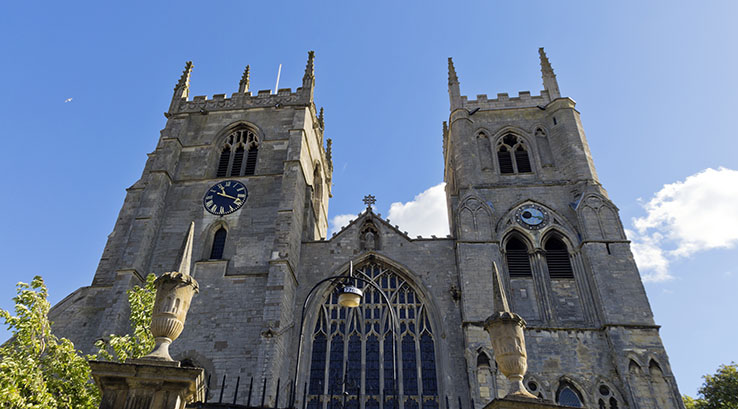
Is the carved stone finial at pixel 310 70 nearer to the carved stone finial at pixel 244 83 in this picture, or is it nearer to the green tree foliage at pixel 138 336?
the carved stone finial at pixel 244 83

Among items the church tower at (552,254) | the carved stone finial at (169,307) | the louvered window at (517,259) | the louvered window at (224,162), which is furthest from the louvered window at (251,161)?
the carved stone finial at (169,307)

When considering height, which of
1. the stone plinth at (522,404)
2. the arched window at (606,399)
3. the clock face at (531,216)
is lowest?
the stone plinth at (522,404)

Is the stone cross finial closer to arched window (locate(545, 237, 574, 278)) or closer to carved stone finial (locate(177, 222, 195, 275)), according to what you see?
arched window (locate(545, 237, 574, 278))

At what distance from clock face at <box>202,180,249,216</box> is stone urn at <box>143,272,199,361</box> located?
1405cm

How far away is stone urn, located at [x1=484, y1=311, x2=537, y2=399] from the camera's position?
19.6 ft

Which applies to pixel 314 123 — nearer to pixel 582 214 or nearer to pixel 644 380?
pixel 582 214

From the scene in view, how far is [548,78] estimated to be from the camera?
23594 mm

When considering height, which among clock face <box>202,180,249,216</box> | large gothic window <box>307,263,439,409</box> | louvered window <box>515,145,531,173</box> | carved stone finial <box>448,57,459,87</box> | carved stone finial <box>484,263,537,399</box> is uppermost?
carved stone finial <box>448,57,459,87</box>

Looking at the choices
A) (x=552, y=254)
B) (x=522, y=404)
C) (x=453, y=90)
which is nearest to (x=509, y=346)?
(x=522, y=404)

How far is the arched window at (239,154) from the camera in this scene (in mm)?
21359

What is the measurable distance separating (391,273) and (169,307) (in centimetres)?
1281

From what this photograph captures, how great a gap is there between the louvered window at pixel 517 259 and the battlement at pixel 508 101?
7038mm

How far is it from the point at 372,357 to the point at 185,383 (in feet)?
38.3

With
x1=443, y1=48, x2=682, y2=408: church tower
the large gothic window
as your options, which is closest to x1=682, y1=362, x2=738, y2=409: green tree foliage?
x1=443, y1=48, x2=682, y2=408: church tower
